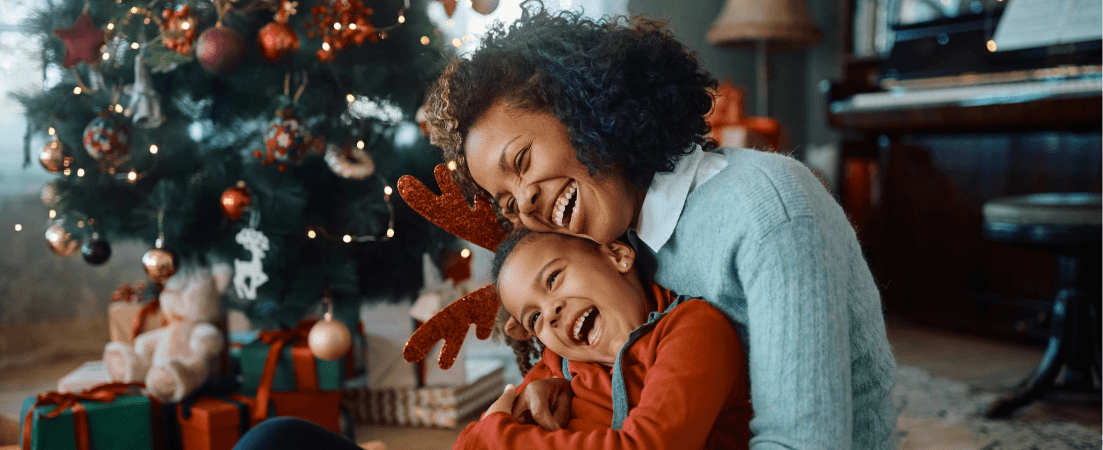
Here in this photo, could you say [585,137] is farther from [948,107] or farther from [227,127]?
[948,107]

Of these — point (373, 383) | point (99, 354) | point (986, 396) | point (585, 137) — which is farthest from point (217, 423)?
point (986, 396)

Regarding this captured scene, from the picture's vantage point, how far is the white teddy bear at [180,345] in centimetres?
128

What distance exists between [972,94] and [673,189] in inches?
74.8

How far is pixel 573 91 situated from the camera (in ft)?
2.04

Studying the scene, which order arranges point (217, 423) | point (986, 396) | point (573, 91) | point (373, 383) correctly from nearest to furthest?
point (573, 91)
point (217, 423)
point (373, 383)
point (986, 396)

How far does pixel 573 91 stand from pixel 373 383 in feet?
3.66

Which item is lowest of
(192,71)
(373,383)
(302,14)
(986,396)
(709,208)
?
(986,396)

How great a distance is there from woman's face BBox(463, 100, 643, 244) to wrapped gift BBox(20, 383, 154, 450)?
1.00 metres

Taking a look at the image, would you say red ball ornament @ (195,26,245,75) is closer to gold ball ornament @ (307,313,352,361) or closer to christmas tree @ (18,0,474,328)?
christmas tree @ (18,0,474,328)

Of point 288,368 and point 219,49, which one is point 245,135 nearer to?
point 219,49

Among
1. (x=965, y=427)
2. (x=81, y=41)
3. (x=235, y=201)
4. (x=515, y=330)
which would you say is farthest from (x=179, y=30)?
(x=965, y=427)

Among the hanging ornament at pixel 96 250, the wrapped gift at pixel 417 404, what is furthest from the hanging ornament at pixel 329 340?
the hanging ornament at pixel 96 250

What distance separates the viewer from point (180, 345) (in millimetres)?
1378

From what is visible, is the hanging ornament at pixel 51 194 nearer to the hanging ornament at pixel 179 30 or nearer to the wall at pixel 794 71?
the hanging ornament at pixel 179 30
